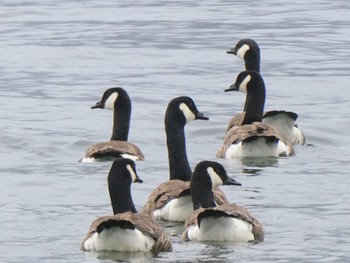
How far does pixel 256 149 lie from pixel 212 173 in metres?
4.57

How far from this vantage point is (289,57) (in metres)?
32.2

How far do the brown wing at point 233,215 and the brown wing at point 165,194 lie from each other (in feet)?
3.00

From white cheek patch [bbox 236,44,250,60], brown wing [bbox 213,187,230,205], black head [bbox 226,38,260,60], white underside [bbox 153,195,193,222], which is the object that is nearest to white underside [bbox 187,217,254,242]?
brown wing [bbox 213,187,230,205]

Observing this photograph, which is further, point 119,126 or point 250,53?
point 250,53

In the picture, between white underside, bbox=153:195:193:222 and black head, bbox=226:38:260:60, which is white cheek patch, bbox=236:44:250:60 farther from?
white underside, bbox=153:195:193:222

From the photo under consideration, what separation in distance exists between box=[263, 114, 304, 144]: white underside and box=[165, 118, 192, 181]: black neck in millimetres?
3929

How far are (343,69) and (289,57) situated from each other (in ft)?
8.67

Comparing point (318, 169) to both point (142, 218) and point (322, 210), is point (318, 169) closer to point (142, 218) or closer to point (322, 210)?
point (322, 210)

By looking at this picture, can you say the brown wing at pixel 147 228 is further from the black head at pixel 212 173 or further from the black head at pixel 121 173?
the black head at pixel 212 173

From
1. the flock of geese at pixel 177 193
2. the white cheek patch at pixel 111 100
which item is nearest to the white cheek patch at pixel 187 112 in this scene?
the flock of geese at pixel 177 193

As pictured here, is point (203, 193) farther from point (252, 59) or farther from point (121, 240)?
point (252, 59)

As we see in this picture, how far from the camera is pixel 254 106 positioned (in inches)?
800

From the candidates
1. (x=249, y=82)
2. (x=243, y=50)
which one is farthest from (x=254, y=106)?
(x=243, y=50)

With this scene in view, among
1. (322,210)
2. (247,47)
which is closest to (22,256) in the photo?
(322,210)
